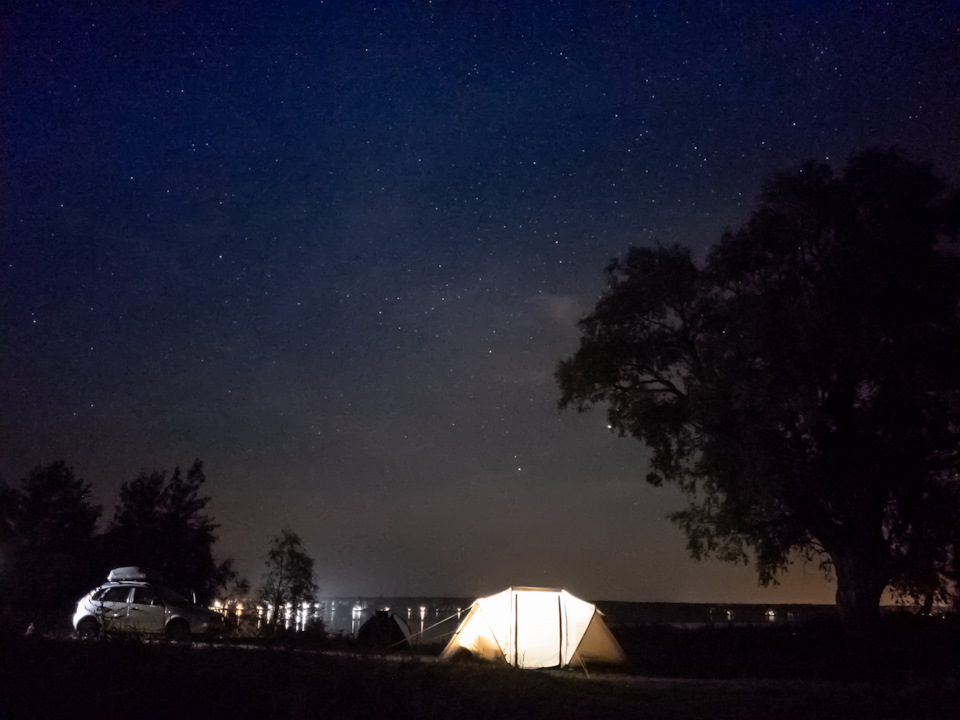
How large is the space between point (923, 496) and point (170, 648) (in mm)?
23981

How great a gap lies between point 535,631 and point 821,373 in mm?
11291

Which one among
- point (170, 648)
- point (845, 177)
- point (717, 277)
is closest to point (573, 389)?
point (717, 277)

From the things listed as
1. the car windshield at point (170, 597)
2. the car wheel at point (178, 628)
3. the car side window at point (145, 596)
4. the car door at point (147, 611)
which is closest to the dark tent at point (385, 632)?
the car wheel at point (178, 628)

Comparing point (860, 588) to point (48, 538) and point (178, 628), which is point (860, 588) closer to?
point (178, 628)

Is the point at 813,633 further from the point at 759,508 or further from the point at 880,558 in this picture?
the point at 759,508

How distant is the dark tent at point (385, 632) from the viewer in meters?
27.6

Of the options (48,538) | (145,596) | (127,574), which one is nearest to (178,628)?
(145,596)

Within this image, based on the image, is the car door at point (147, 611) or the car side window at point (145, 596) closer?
the car door at point (147, 611)

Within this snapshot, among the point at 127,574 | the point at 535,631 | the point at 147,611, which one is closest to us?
the point at 535,631

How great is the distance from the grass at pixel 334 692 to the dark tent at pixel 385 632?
9.53 m

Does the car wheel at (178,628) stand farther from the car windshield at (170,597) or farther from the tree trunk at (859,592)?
the tree trunk at (859,592)

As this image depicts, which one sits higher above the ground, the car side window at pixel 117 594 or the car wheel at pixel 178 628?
the car side window at pixel 117 594

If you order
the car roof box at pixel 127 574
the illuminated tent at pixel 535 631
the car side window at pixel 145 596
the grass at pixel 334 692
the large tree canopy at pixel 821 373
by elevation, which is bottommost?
the grass at pixel 334 692

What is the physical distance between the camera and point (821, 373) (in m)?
26.4
